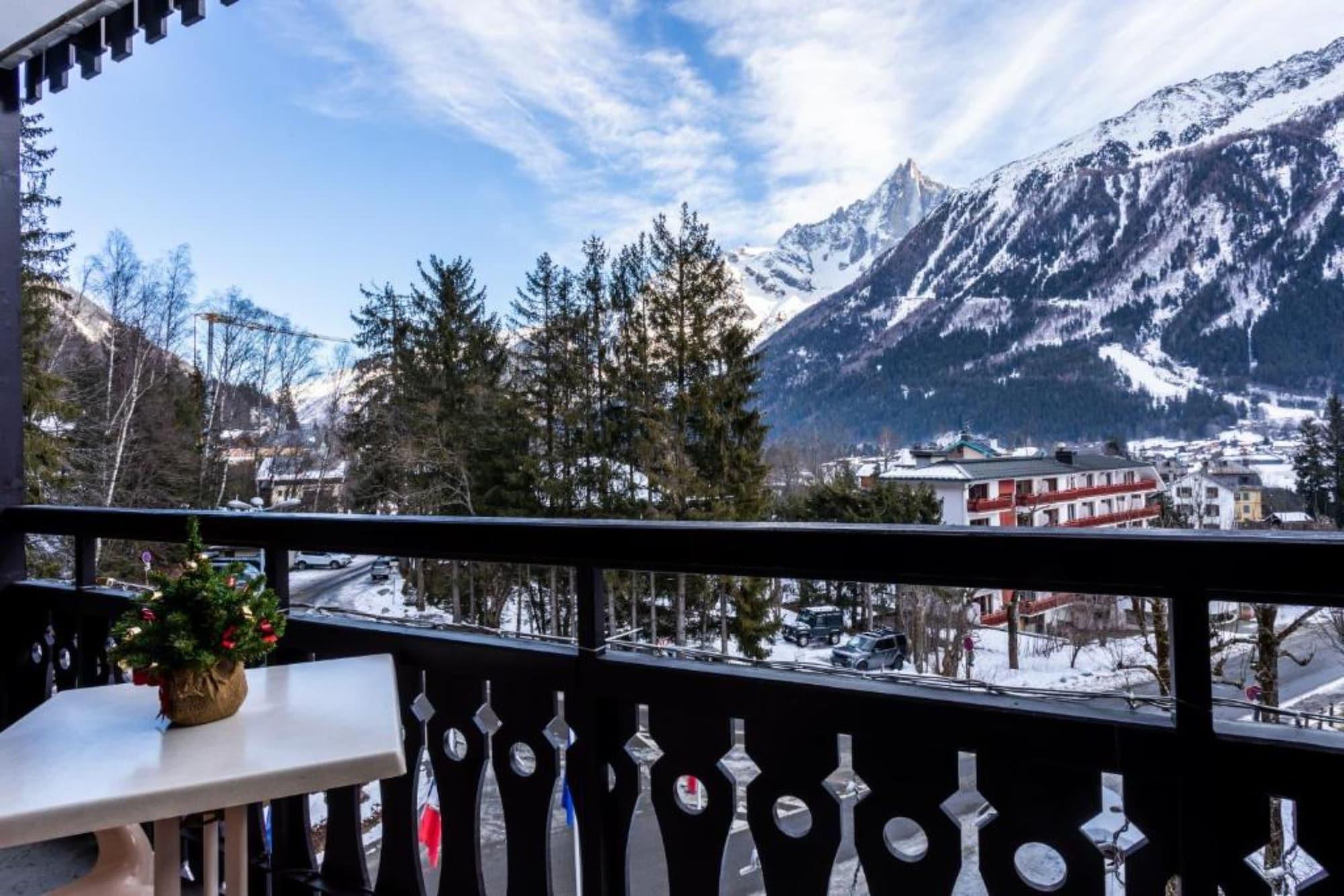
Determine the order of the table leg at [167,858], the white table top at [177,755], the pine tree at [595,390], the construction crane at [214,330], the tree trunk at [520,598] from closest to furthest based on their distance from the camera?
the white table top at [177,755]
the table leg at [167,858]
the tree trunk at [520,598]
the pine tree at [595,390]
the construction crane at [214,330]

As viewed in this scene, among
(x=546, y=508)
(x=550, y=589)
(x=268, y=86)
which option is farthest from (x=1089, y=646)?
(x=546, y=508)

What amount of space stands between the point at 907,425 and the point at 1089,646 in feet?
14.3

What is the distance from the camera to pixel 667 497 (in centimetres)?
1041

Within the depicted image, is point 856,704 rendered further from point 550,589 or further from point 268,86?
point 268,86

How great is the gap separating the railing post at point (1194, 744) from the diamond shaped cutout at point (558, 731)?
77cm

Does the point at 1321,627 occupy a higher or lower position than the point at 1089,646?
higher

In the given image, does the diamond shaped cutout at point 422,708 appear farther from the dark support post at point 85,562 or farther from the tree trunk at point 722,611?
the tree trunk at point 722,611

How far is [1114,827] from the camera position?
807 mm

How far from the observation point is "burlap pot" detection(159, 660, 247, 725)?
1.02m

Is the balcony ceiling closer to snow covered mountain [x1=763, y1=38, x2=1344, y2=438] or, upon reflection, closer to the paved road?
the paved road

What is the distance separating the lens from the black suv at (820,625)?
442cm

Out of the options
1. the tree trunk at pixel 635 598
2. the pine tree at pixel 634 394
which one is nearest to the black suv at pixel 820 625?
the tree trunk at pixel 635 598

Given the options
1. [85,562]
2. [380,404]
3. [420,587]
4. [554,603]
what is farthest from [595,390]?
[85,562]

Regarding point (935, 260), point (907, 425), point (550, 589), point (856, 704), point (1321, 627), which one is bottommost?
point (550, 589)
